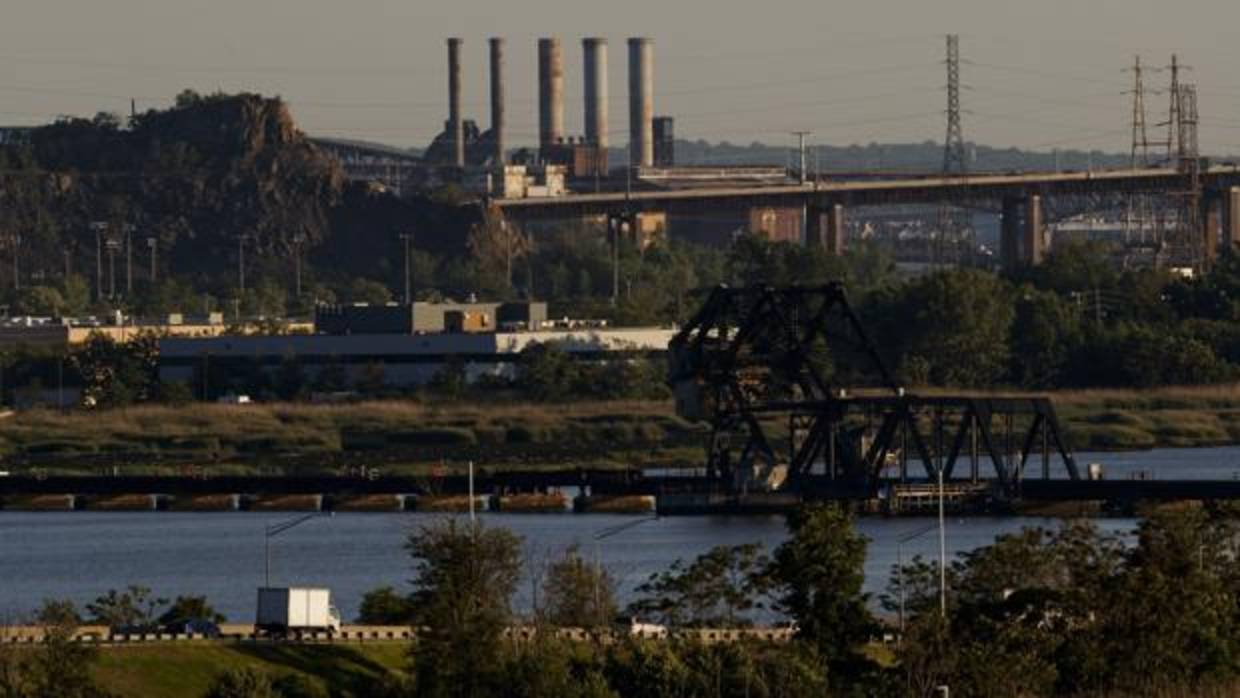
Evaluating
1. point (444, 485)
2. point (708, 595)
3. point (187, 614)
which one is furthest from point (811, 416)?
point (187, 614)

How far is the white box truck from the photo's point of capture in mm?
68062

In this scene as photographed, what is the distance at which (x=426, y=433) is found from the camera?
13175 centimetres

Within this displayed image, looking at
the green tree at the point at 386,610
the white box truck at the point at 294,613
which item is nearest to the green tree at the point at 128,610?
the white box truck at the point at 294,613

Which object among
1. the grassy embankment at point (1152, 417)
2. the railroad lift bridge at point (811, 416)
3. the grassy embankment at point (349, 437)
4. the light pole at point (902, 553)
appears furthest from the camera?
the grassy embankment at point (1152, 417)

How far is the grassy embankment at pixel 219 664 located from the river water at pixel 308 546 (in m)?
9.91

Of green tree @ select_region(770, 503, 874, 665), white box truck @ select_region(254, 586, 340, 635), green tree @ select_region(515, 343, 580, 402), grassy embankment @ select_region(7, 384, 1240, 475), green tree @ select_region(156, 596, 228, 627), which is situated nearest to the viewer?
Result: white box truck @ select_region(254, 586, 340, 635)

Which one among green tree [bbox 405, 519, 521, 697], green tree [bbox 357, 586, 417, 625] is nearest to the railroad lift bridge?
green tree [bbox 357, 586, 417, 625]

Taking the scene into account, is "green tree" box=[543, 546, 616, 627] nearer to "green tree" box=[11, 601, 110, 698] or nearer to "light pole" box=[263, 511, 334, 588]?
"green tree" box=[11, 601, 110, 698]

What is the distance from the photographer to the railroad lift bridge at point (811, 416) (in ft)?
348

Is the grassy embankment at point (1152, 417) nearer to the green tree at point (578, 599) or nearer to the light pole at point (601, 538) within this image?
the light pole at point (601, 538)

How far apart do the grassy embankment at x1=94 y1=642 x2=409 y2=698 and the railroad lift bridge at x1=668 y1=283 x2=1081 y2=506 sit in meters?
38.1

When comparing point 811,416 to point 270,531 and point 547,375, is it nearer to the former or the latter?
point 270,531

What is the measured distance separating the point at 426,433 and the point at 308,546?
3543cm

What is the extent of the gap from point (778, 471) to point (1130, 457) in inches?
765
